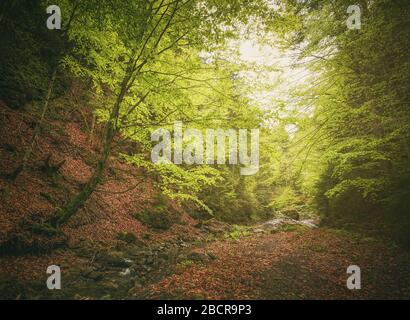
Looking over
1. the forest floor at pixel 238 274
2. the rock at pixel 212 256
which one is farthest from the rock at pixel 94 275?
the rock at pixel 212 256

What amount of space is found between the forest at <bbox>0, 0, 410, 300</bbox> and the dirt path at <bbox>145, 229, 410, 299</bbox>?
6 cm

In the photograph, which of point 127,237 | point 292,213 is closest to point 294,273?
point 127,237

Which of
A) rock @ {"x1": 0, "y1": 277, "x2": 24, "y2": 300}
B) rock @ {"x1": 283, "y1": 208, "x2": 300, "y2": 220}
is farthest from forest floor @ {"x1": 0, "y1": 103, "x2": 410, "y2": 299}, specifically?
rock @ {"x1": 283, "y1": 208, "x2": 300, "y2": 220}

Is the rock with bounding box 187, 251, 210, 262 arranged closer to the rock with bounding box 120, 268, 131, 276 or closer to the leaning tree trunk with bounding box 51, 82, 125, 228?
the rock with bounding box 120, 268, 131, 276

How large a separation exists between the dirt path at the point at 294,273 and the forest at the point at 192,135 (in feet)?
0.19

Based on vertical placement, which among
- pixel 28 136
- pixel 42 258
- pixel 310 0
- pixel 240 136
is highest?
pixel 310 0

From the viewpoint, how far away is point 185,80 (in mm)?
6676

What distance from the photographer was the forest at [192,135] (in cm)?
601

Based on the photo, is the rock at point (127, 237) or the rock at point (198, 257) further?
the rock at point (127, 237)

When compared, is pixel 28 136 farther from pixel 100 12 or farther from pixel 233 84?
pixel 233 84

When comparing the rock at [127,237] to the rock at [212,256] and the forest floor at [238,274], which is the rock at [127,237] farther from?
the rock at [212,256]
